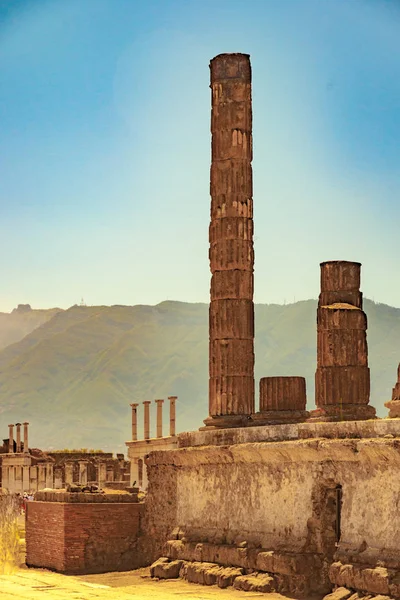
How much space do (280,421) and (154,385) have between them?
581 feet

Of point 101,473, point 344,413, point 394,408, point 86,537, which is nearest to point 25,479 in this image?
point 101,473

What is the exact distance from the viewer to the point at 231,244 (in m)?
20.3

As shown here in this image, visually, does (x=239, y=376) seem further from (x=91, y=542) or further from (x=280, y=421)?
(x=91, y=542)

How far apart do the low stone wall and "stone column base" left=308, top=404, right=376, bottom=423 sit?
3.59m

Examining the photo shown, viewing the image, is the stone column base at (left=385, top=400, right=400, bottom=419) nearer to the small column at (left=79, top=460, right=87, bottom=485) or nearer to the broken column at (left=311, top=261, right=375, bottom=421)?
the broken column at (left=311, top=261, right=375, bottom=421)

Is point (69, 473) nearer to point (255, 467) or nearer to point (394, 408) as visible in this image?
point (255, 467)

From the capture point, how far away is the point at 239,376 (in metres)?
20.1

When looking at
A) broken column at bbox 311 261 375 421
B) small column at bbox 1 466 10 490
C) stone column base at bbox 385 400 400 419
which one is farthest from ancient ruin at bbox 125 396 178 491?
stone column base at bbox 385 400 400 419

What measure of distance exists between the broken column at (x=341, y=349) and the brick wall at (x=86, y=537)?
12.9ft

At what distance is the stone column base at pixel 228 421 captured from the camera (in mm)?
19755

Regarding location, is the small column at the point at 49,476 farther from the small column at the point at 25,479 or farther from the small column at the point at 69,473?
the small column at the point at 25,479

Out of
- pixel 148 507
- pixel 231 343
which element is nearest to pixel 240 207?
pixel 231 343

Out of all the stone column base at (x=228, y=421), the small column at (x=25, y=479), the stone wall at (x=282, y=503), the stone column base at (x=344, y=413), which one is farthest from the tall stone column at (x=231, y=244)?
the small column at (x=25, y=479)

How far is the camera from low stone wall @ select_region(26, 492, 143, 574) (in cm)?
1875
